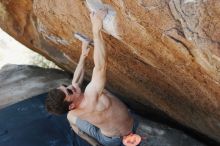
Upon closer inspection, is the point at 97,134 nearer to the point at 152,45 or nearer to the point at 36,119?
the point at 36,119

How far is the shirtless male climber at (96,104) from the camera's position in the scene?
13.3 ft

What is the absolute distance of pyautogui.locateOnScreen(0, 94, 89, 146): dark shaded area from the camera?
592 cm

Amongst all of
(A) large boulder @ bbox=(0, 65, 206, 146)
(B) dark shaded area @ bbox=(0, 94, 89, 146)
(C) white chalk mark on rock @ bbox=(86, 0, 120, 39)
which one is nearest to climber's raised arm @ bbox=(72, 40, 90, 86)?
(C) white chalk mark on rock @ bbox=(86, 0, 120, 39)

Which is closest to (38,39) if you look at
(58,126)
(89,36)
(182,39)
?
(58,126)

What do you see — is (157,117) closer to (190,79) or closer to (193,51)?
(190,79)

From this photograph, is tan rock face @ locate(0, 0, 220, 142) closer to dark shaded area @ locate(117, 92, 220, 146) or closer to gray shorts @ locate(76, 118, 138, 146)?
dark shaded area @ locate(117, 92, 220, 146)

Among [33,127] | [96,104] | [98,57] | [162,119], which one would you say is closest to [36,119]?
Result: [33,127]

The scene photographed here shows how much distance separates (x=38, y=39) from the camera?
20.7ft

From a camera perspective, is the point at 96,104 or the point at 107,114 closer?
the point at 96,104

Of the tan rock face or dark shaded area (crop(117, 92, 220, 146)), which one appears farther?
dark shaded area (crop(117, 92, 220, 146))

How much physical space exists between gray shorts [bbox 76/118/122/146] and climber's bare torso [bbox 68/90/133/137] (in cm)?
8

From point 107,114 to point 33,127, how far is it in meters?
1.91

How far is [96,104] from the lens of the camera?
4.44 metres

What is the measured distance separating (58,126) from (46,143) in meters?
0.34
